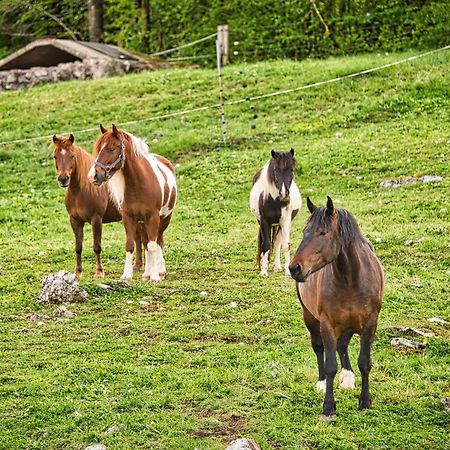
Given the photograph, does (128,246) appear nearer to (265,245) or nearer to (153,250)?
(153,250)

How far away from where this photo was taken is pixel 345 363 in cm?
745

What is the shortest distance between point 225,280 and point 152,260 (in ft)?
3.31

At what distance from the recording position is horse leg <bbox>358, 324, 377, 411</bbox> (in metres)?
7.19

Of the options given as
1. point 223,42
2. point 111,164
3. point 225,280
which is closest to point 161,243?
point 225,280

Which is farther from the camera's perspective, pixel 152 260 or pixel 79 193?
pixel 79 193

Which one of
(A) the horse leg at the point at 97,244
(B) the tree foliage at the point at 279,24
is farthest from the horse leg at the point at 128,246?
(B) the tree foliage at the point at 279,24

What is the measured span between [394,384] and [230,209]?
993cm

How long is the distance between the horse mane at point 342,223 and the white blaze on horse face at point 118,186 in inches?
222

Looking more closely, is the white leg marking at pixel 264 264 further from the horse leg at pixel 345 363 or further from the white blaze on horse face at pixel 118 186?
the horse leg at pixel 345 363

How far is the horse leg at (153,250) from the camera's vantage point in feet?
41.1

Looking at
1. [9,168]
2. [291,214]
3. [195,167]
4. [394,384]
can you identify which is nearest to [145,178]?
[291,214]

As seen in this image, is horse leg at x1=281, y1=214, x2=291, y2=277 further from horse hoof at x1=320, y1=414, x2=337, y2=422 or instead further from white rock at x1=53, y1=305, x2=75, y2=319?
horse hoof at x1=320, y1=414, x2=337, y2=422

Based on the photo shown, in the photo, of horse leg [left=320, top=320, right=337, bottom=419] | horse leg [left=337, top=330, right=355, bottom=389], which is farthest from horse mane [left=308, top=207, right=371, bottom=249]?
horse leg [left=337, top=330, right=355, bottom=389]

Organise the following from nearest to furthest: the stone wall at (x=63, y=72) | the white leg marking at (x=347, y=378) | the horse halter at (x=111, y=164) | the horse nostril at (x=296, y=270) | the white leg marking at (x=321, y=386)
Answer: the horse nostril at (x=296, y=270) < the white leg marking at (x=347, y=378) < the white leg marking at (x=321, y=386) < the horse halter at (x=111, y=164) < the stone wall at (x=63, y=72)
